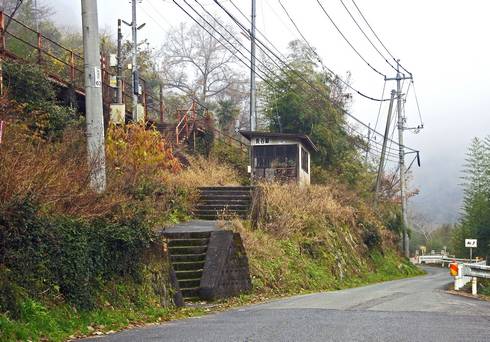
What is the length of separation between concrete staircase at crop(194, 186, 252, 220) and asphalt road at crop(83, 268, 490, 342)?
9299 millimetres

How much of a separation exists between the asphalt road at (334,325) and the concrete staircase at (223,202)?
9.30m

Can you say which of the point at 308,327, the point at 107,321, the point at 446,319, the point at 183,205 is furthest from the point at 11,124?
the point at 183,205

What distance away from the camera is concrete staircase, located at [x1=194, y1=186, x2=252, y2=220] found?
21.7m

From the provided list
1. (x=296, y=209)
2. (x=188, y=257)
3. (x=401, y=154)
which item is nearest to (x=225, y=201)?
(x=296, y=209)

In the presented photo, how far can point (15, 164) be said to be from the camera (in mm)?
8938

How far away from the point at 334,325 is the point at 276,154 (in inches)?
883

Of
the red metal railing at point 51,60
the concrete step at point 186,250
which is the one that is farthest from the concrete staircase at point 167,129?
the concrete step at point 186,250

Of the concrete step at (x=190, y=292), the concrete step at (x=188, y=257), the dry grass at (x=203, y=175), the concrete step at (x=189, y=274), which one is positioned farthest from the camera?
the dry grass at (x=203, y=175)

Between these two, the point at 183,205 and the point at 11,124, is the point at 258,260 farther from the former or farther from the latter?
the point at 11,124

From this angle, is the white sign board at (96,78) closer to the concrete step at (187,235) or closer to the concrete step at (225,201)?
the concrete step at (187,235)

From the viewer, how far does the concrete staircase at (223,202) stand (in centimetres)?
2167

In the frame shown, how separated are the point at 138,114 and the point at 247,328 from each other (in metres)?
17.9

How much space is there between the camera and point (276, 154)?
31.3 metres

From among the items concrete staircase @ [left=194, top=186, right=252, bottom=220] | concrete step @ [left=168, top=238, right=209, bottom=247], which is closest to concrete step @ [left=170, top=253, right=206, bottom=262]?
concrete step @ [left=168, top=238, right=209, bottom=247]
